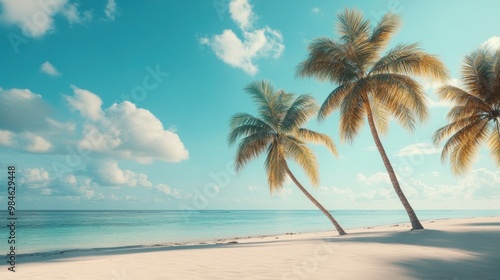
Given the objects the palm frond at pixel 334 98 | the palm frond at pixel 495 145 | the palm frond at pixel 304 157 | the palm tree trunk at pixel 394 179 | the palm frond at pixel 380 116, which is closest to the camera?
the palm tree trunk at pixel 394 179

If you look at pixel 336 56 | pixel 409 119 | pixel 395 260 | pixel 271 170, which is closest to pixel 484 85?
pixel 409 119

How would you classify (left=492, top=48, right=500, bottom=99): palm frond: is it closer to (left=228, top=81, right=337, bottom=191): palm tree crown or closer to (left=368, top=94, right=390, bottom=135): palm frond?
(left=368, top=94, right=390, bottom=135): palm frond

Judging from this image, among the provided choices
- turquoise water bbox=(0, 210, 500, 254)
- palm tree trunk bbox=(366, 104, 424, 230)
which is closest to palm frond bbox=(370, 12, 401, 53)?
palm tree trunk bbox=(366, 104, 424, 230)

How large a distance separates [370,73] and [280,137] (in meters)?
5.69

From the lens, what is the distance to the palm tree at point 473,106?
16766 millimetres

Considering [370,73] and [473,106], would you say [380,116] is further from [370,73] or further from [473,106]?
[473,106]

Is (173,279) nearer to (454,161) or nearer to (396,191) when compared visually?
(396,191)

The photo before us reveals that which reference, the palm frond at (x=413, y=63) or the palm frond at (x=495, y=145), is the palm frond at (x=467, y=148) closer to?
the palm frond at (x=495, y=145)

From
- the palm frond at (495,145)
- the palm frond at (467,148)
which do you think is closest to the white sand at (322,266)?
the palm frond at (467,148)

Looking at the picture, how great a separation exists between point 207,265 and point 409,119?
1192cm

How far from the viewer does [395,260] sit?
6.57 meters

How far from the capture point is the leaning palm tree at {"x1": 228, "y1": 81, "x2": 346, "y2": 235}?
53.8ft

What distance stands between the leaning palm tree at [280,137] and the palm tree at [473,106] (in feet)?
24.0

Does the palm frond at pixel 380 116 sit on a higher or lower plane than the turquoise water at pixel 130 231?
higher
